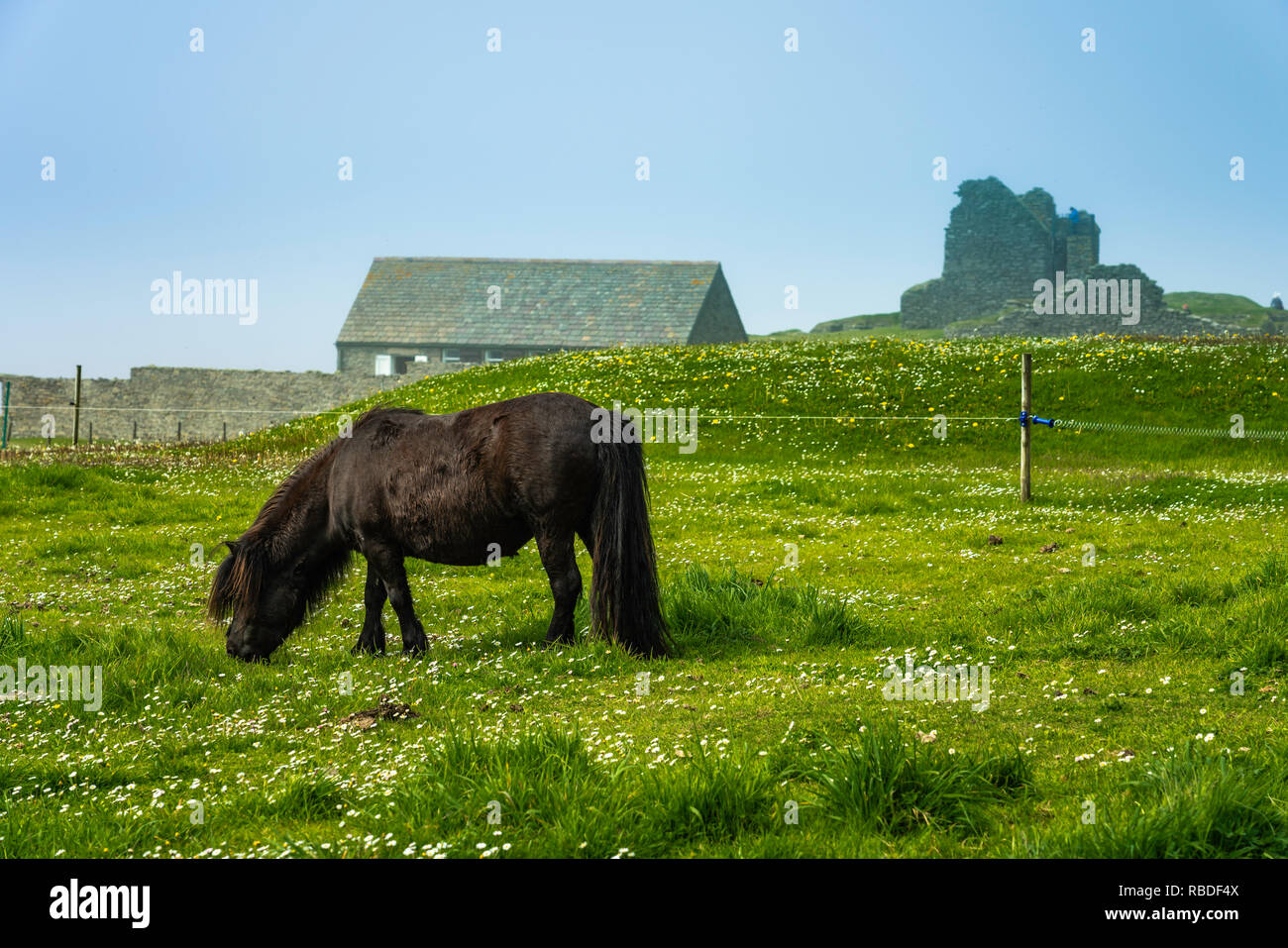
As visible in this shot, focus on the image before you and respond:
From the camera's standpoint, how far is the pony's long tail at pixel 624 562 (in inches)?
→ 353

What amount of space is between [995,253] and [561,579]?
78502mm

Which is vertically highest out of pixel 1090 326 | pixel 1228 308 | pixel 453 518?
pixel 1228 308

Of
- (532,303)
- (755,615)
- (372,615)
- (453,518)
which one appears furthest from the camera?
(532,303)

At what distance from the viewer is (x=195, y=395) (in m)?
47.1

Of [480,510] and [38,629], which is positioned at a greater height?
[480,510]

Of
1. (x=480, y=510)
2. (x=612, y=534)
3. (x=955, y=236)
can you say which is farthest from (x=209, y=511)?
(x=955, y=236)

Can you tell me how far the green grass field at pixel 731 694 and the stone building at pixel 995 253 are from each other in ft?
206

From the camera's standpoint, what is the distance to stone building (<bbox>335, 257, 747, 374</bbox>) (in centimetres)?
5681

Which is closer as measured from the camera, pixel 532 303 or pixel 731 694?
pixel 731 694

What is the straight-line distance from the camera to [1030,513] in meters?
16.9

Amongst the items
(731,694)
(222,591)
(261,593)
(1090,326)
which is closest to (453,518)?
(261,593)

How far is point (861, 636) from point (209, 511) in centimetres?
1438

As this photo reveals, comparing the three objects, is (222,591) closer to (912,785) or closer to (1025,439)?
(912,785)
